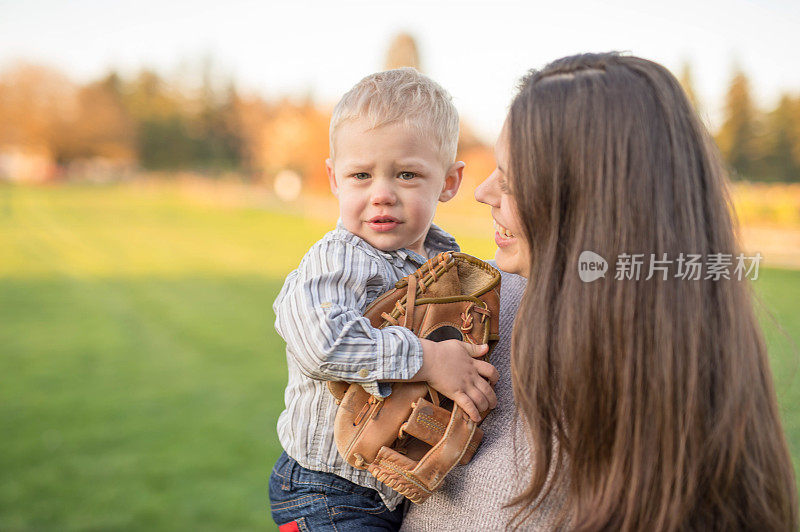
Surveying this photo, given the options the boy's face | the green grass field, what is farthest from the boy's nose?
the green grass field

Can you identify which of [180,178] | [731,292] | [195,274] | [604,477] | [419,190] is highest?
[419,190]

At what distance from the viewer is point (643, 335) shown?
1.33 meters

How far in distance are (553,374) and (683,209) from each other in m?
0.42

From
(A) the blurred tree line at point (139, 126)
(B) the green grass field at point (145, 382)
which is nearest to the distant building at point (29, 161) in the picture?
(A) the blurred tree line at point (139, 126)

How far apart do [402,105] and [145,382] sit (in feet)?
26.5

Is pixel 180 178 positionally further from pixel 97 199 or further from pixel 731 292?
pixel 731 292

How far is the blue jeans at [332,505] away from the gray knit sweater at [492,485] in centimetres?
9

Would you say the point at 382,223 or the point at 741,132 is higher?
the point at 382,223

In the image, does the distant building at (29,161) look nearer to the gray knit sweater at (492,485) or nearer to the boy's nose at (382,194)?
the boy's nose at (382,194)

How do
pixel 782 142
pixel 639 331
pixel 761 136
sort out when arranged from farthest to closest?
pixel 761 136
pixel 782 142
pixel 639 331

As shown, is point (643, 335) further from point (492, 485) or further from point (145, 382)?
point (145, 382)

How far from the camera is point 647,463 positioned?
1334 mm

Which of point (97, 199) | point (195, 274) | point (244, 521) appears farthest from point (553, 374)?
point (97, 199)

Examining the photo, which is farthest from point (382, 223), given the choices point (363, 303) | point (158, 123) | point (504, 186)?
point (158, 123)
